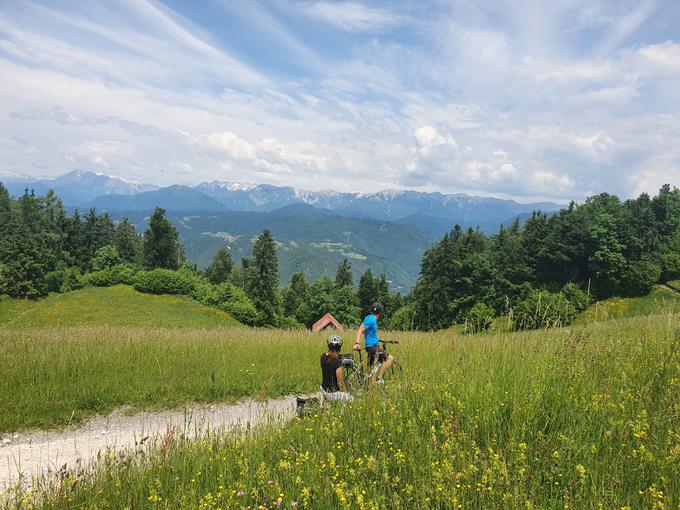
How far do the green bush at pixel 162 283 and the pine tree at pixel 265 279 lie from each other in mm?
14290

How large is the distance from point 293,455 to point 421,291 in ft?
218

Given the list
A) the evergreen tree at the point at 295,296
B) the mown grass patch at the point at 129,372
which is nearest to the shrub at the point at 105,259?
the evergreen tree at the point at 295,296

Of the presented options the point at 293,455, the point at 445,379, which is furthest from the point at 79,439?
the point at 445,379

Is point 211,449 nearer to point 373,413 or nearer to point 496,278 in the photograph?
point 373,413

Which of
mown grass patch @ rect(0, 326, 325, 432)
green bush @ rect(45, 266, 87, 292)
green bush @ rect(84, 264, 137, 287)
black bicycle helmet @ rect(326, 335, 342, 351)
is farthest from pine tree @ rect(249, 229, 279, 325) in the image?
black bicycle helmet @ rect(326, 335, 342, 351)

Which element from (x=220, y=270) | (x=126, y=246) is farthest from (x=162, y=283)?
(x=220, y=270)

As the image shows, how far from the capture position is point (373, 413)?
4250mm

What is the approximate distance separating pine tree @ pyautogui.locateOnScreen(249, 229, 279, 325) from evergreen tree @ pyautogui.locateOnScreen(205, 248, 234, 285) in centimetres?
4915

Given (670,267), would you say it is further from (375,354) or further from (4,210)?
(4,210)

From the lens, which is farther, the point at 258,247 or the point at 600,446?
the point at 258,247

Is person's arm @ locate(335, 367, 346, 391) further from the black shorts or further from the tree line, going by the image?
the tree line

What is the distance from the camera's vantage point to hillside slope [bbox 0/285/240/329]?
4000cm

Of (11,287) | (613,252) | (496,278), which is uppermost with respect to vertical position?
(613,252)

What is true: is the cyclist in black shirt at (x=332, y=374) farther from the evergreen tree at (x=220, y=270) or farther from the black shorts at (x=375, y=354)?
the evergreen tree at (x=220, y=270)
